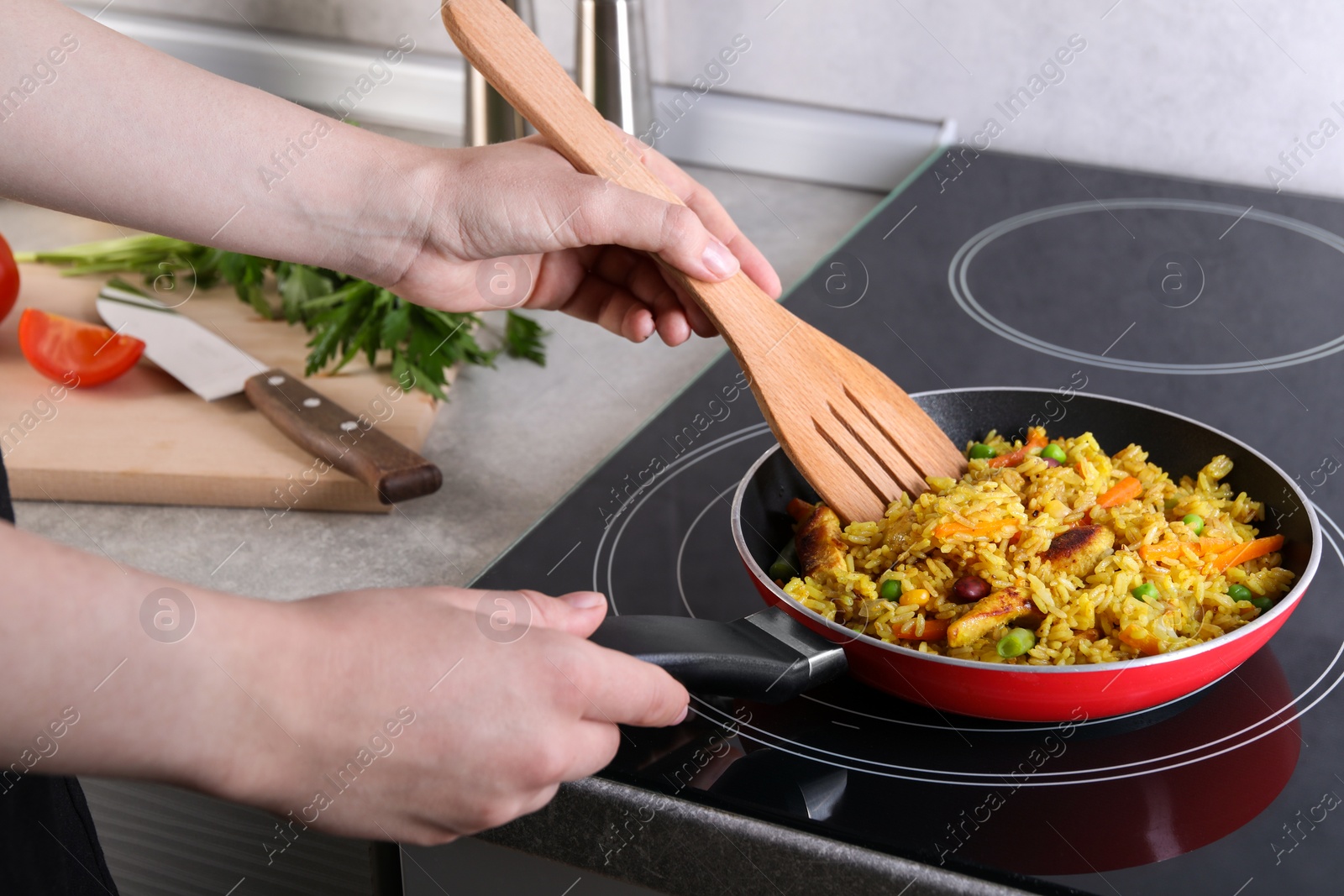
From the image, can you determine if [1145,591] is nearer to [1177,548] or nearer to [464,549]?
[1177,548]

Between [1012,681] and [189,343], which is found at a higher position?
[1012,681]

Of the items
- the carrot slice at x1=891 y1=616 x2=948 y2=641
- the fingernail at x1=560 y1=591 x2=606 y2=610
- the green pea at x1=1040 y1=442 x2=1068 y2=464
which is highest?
the green pea at x1=1040 y1=442 x2=1068 y2=464

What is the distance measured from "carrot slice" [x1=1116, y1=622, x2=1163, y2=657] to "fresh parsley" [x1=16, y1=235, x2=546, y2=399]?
78 cm

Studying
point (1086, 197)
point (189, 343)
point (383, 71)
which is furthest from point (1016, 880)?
point (383, 71)

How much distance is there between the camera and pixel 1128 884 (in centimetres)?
66

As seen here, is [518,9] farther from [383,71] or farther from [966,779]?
[966,779]

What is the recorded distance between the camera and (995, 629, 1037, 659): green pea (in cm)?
76

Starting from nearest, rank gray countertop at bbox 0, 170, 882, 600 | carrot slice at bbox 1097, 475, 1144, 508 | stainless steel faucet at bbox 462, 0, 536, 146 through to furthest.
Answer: carrot slice at bbox 1097, 475, 1144, 508 < gray countertop at bbox 0, 170, 882, 600 < stainless steel faucet at bbox 462, 0, 536, 146

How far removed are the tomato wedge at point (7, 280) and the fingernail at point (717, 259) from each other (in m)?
0.93

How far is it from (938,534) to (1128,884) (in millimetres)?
263

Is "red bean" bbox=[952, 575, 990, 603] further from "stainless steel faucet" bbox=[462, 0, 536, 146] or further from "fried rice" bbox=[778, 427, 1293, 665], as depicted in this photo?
"stainless steel faucet" bbox=[462, 0, 536, 146]

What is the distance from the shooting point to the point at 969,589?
81 centimetres

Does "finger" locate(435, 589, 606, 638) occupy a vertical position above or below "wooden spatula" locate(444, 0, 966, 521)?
below

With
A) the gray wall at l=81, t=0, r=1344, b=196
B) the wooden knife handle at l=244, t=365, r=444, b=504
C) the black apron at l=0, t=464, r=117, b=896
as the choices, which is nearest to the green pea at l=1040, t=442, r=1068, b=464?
the wooden knife handle at l=244, t=365, r=444, b=504
